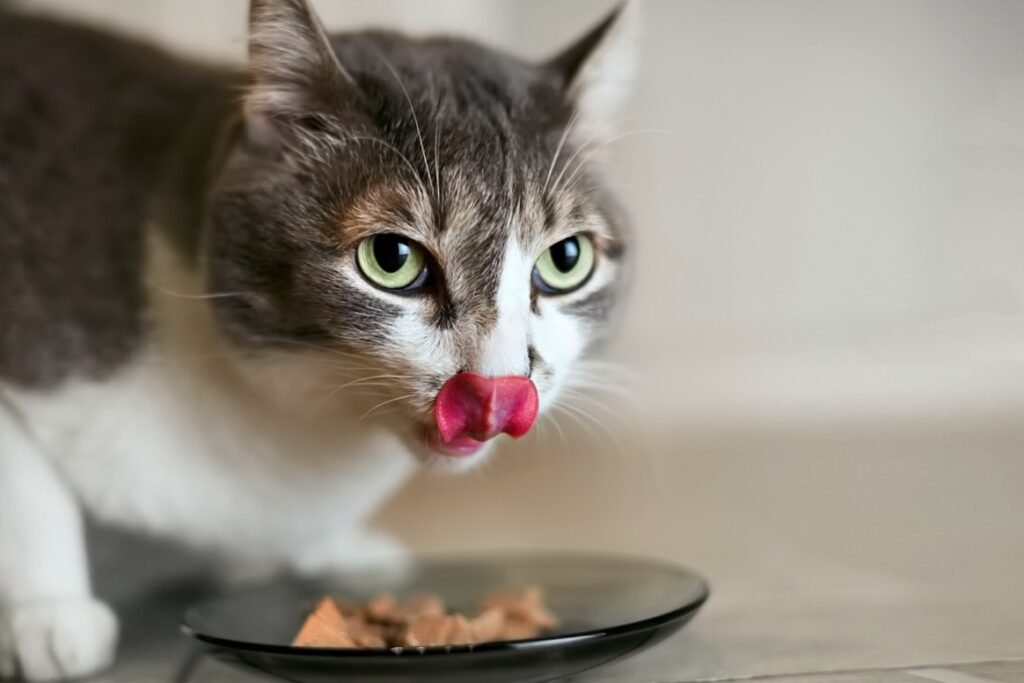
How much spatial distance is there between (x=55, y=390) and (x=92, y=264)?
14cm

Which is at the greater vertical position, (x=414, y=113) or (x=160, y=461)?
(x=414, y=113)

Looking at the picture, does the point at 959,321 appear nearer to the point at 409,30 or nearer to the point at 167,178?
the point at 167,178

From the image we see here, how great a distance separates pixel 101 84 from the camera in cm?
118

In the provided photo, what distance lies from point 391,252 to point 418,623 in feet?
1.10

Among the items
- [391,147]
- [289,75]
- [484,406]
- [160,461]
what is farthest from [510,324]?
[160,461]

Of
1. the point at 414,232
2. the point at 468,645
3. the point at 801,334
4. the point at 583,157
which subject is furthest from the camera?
the point at 801,334

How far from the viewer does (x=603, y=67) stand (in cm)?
108

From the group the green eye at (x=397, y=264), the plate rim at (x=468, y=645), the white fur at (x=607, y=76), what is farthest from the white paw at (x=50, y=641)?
the white fur at (x=607, y=76)

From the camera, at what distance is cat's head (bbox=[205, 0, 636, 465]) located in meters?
0.89

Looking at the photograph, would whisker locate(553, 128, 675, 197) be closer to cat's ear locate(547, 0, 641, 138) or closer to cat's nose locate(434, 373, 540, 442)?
cat's ear locate(547, 0, 641, 138)

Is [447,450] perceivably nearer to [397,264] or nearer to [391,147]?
[397,264]

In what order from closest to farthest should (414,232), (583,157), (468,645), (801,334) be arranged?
1. (468,645)
2. (414,232)
3. (583,157)
4. (801,334)

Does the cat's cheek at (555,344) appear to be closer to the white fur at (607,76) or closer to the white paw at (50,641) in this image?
the white fur at (607,76)

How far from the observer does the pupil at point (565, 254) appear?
3.24 feet
